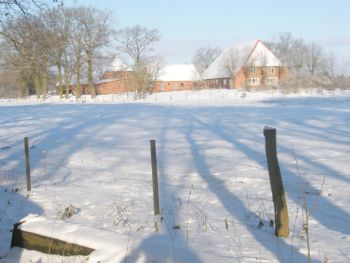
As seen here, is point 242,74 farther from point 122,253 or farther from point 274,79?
point 122,253

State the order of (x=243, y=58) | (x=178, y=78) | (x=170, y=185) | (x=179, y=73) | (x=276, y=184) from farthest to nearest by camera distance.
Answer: (x=179, y=73) → (x=178, y=78) → (x=243, y=58) → (x=170, y=185) → (x=276, y=184)

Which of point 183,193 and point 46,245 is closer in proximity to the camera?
point 46,245

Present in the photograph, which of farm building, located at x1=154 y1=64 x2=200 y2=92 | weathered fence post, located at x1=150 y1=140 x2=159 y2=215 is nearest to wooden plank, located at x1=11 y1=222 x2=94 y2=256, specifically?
weathered fence post, located at x1=150 y1=140 x2=159 y2=215

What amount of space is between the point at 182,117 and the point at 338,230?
51.5 feet

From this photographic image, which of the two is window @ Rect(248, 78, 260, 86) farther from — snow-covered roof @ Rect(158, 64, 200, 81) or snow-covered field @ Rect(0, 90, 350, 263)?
snow-covered field @ Rect(0, 90, 350, 263)

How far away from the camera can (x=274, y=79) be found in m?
79.0

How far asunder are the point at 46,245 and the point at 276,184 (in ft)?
9.13

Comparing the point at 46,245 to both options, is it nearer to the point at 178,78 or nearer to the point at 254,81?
the point at 254,81

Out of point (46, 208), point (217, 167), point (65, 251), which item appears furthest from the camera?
point (217, 167)

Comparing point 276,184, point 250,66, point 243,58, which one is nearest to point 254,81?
point 250,66

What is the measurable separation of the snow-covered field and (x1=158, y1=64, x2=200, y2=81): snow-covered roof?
275ft

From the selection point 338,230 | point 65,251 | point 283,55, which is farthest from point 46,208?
point 283,55

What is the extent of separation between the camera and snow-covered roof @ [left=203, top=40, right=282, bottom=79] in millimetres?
79188

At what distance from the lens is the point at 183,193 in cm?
834
